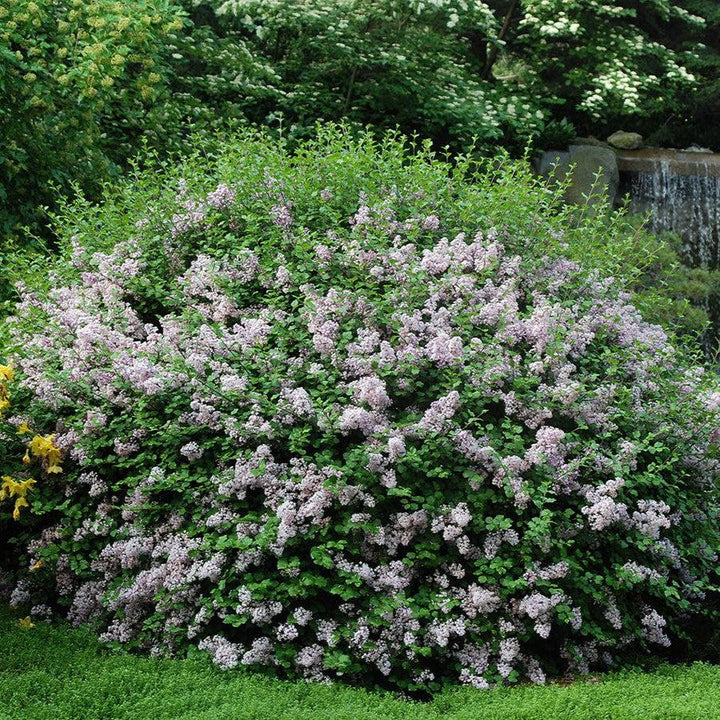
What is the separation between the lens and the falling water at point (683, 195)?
11.9 meters

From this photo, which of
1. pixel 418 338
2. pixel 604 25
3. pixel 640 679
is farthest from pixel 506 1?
pixel 640 679

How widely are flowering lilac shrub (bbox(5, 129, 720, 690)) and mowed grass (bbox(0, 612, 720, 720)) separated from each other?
0.50 ft

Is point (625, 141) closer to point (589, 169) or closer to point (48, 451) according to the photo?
point (589, 169)

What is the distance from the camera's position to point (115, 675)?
3648mm

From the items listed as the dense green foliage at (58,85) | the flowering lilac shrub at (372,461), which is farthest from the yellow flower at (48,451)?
the dense green foliage at (58,85)

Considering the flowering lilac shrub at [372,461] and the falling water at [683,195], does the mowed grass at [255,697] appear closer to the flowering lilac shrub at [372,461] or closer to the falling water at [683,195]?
the flowering lilac shrub at [372,461]

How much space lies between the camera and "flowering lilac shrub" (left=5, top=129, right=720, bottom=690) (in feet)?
12.5

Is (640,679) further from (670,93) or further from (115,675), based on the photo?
(670,93)

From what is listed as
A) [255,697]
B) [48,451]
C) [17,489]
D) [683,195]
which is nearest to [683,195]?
[683,195]

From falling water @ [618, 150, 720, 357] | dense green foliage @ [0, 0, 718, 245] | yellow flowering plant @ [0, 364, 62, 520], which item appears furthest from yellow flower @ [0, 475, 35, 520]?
falling water @ [618, 150, 720, 357]

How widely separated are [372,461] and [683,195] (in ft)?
31.3

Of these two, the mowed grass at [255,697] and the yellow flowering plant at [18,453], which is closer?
the mowed grass at [255,697]

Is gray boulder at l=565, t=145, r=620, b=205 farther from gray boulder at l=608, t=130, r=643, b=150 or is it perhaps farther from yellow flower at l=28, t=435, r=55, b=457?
yellow flower at l=28, t=435, r=55, b=457

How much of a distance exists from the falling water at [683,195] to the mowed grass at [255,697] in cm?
887
